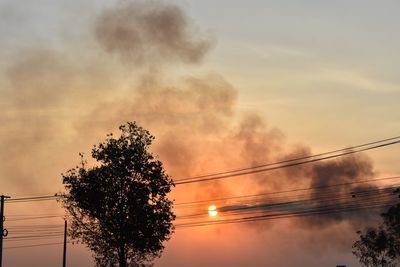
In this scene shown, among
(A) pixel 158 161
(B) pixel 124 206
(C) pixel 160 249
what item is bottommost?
(C) pixel 160 249

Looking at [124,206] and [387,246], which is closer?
[124,206]

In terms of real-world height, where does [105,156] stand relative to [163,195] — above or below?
above

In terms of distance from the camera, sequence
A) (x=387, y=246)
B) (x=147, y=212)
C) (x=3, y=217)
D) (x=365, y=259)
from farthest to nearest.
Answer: (x=365, y=259) < (x=387, y=246) < (x=3, y=217) < (x=147, y=212)

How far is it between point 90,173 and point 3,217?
19909mm

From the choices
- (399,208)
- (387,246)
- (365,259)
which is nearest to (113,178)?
(399,208)

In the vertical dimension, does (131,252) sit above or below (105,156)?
below

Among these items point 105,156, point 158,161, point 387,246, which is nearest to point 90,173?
point 105,156

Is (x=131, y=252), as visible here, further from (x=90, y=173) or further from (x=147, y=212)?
(x=90, y=173)

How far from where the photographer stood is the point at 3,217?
100250 mm

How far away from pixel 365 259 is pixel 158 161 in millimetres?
60198

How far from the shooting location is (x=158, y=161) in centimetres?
9062

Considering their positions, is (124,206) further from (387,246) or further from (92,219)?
(387,246)

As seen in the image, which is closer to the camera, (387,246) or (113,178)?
(113,178)

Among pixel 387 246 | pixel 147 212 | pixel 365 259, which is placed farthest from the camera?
pixel 365 259
